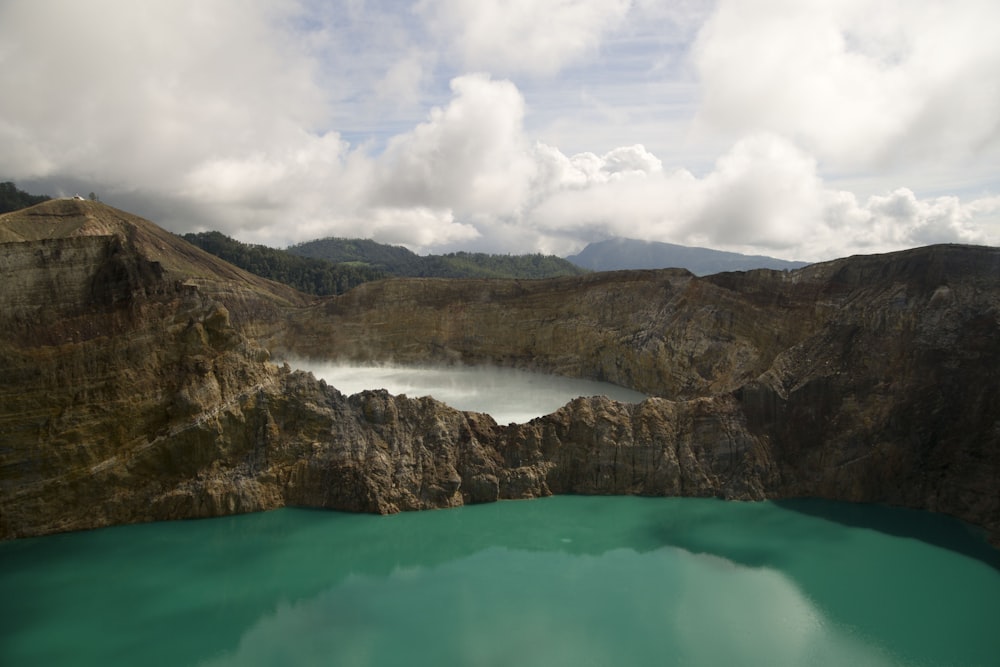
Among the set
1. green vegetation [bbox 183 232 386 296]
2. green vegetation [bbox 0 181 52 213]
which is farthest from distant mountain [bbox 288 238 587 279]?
green vegetation [bbox 0 181 52 213]

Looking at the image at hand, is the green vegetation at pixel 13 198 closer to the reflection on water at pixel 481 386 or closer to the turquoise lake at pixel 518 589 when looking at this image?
the reflection on water at pixel 481 386

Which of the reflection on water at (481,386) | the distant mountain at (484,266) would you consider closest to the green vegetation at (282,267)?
the distant mountain at (484,266)

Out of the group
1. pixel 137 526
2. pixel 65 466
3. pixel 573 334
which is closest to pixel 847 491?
pixel 573 334

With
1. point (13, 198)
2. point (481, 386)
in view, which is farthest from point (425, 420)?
point (13, 198)

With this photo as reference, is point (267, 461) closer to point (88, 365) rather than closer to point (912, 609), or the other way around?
point (88, 365)

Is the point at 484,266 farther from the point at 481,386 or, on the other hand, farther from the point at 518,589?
the point at 518,589

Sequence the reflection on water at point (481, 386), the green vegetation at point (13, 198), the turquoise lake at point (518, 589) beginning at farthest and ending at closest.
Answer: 1. the green vegetation at point (13, 198)
2. the reflection on water at point (481, 386)
3. the turquoise lake at point (518, 589)
